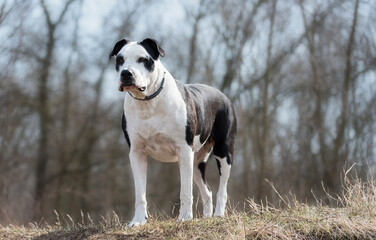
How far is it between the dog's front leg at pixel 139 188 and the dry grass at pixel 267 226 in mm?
138

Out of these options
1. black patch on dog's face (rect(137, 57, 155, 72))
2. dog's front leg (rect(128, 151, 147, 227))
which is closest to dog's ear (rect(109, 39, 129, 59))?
black patch on dog's face (rect(137, 57, 155, 72))

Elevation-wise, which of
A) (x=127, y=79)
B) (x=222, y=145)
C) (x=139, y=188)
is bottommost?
(x=139, y=188)

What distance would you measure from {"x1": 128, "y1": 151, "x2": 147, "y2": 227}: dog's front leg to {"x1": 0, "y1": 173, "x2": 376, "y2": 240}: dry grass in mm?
138

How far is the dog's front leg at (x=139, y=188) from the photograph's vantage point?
608 centimetres

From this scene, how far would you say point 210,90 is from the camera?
7.52 m

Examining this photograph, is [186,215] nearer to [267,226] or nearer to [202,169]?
[267,226]

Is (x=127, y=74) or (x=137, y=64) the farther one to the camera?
(x=137, y=64)

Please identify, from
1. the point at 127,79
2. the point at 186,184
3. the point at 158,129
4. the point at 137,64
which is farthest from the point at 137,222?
the point at 137,64

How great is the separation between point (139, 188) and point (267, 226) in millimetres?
1614

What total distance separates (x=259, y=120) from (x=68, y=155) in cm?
858

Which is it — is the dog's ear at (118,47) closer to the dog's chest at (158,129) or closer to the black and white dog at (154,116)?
the black and white dog at (154,116)

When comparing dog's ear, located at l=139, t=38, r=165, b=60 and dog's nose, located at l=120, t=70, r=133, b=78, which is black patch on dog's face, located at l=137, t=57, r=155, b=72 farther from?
dog's nose, located at l=120, t=70, r=133, b=78

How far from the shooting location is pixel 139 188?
6.20 meters

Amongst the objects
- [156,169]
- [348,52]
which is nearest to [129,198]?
[156,169]
